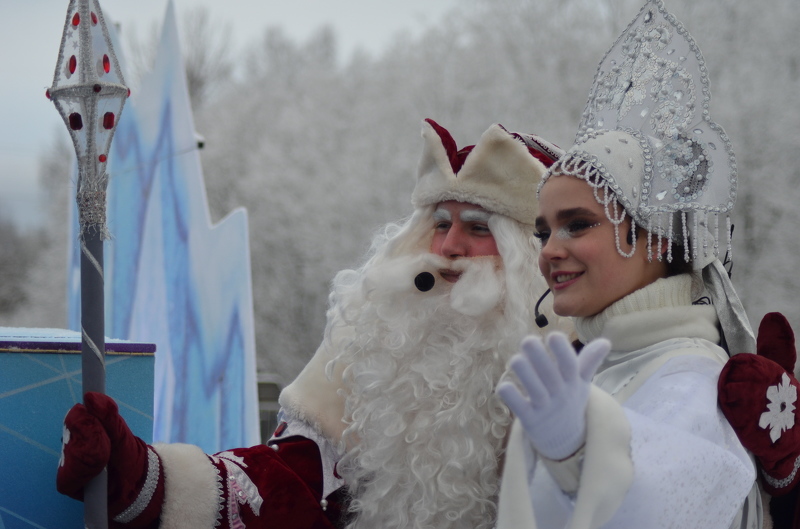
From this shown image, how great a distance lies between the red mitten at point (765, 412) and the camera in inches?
77.0

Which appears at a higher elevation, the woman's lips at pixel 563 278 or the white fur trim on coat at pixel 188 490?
the woman's lips at pixel 563 278

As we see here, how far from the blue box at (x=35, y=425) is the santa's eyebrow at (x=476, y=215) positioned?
1.22 meters

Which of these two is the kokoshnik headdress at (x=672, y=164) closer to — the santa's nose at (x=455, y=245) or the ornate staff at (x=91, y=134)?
the santa's nose at (x=455, y=245)

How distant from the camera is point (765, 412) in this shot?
198 centimetres

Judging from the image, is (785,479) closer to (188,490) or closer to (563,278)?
(563,278)

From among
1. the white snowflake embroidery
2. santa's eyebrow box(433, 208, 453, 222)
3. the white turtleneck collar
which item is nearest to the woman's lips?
the white turtleneck collar

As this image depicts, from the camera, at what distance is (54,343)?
7.89 feet

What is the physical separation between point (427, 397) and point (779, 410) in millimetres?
1024

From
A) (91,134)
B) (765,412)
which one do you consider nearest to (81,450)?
(91,134)

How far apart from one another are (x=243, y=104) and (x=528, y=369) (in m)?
16.1

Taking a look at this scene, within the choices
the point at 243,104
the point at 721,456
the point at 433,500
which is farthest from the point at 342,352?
the point at 243,104

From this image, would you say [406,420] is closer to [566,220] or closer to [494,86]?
[566,220]

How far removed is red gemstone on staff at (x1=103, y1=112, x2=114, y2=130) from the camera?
222 cm

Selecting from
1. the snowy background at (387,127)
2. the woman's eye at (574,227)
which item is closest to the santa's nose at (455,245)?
the woman's eye at (574,227)
